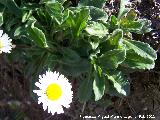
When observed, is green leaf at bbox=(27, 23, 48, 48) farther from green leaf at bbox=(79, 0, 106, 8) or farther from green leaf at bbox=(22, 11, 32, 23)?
green leaf at bbox=(79, 0, 106, 8)

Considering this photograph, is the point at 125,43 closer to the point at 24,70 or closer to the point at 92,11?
the point at 92,11

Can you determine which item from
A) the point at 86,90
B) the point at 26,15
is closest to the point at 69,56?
the point at 86,90

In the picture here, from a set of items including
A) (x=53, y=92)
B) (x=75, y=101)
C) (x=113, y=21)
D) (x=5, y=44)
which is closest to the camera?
(x=53, y=92)

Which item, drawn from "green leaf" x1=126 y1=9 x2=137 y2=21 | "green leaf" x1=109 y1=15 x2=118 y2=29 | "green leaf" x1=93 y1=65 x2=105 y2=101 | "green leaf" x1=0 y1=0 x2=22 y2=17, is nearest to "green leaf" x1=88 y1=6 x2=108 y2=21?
"green leaf" x1=109 y1=15 x2=118 y2=29

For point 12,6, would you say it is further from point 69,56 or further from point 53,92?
point 53,92

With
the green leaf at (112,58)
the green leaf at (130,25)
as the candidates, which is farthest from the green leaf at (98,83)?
the green leaf at (130,25)

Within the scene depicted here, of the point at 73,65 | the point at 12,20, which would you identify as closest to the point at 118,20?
the point at 73,65

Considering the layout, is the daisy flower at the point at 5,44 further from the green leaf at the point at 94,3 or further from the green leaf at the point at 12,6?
the green leaf at the point at 94,3
